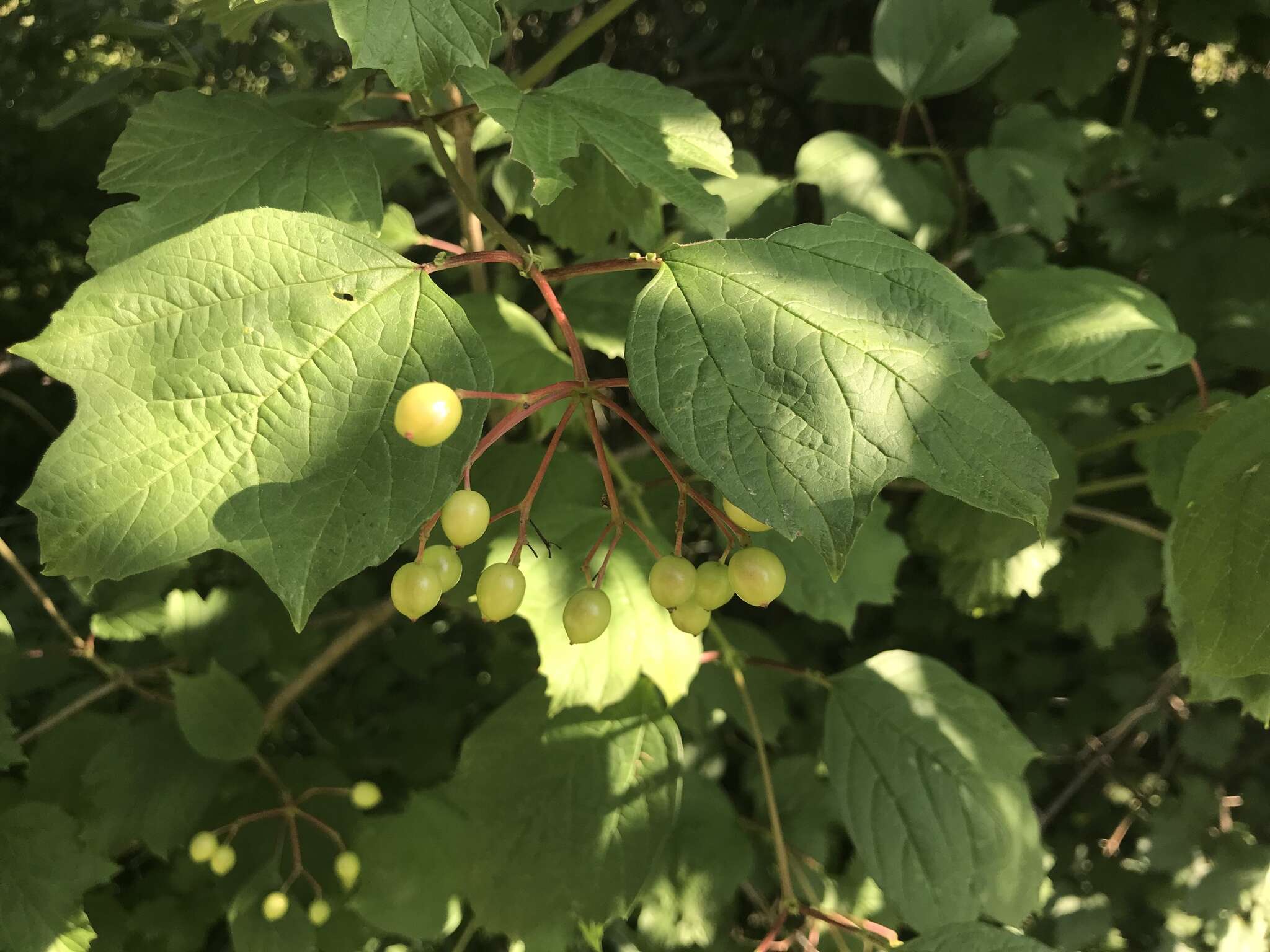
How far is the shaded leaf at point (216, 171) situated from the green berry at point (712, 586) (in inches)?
20.5

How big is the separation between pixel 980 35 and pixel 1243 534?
3.92 feet

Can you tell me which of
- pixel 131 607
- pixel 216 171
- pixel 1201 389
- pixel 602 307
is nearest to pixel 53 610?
pixel 131 607

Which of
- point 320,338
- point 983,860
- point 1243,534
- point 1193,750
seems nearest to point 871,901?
point 983,860

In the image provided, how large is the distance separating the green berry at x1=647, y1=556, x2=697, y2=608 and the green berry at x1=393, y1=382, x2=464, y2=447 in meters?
0.28

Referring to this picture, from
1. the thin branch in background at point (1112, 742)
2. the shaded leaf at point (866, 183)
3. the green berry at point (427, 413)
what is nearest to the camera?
the green berry at point (427, 413)

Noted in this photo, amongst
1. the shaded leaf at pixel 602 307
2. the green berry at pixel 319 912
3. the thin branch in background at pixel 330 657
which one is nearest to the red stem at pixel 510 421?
the shaded leaf at pixel 602 307

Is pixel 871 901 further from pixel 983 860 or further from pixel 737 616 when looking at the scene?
pixel 737 616

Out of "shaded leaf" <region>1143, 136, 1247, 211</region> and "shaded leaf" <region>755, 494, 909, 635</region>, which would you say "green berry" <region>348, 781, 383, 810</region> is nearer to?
"shaded leaf" <region>755, 494, 909, 635</region>

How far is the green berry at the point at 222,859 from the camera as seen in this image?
1.41 metres

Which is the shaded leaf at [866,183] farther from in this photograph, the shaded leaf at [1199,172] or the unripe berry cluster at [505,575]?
the unripe berry cluster at [505,575]

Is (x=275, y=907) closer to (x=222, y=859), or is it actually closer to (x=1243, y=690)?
(x=222, y=859)

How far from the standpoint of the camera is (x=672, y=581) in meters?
0.83

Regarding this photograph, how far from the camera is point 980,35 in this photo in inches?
65.1

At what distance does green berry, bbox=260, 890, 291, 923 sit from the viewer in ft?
4.59
